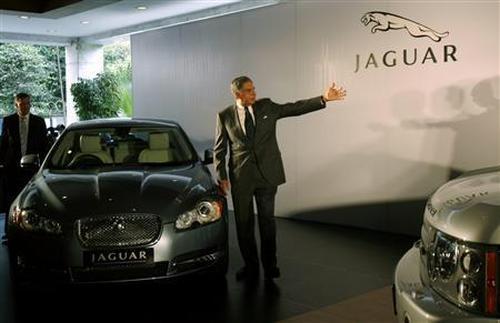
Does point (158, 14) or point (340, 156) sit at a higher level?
point (158, 14)

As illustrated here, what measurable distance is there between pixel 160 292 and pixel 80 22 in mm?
11475

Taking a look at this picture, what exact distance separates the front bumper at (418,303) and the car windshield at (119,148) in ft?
9.60

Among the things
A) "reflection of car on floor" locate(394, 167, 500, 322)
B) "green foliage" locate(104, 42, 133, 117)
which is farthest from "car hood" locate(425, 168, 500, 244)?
"green foliage" locate(104, 42, 133, 117)

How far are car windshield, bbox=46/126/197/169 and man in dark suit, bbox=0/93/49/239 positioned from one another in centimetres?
124

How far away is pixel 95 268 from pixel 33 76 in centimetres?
1586

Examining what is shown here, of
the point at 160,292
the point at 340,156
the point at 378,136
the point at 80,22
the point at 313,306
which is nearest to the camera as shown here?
the point at 313,306

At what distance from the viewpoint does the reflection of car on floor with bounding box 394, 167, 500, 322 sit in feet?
5.48

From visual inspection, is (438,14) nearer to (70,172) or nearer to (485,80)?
(485,80)

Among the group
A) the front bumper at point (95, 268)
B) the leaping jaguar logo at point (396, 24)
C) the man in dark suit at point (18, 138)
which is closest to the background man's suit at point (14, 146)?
the man in dark suit at point (18, 138)

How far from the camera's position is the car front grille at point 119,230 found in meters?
3.74

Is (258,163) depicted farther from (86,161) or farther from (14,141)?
(14,141)

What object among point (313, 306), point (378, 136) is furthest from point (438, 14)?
point (313, 306)

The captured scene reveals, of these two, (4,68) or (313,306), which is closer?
(313,306)

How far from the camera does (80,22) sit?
14.4 metres
